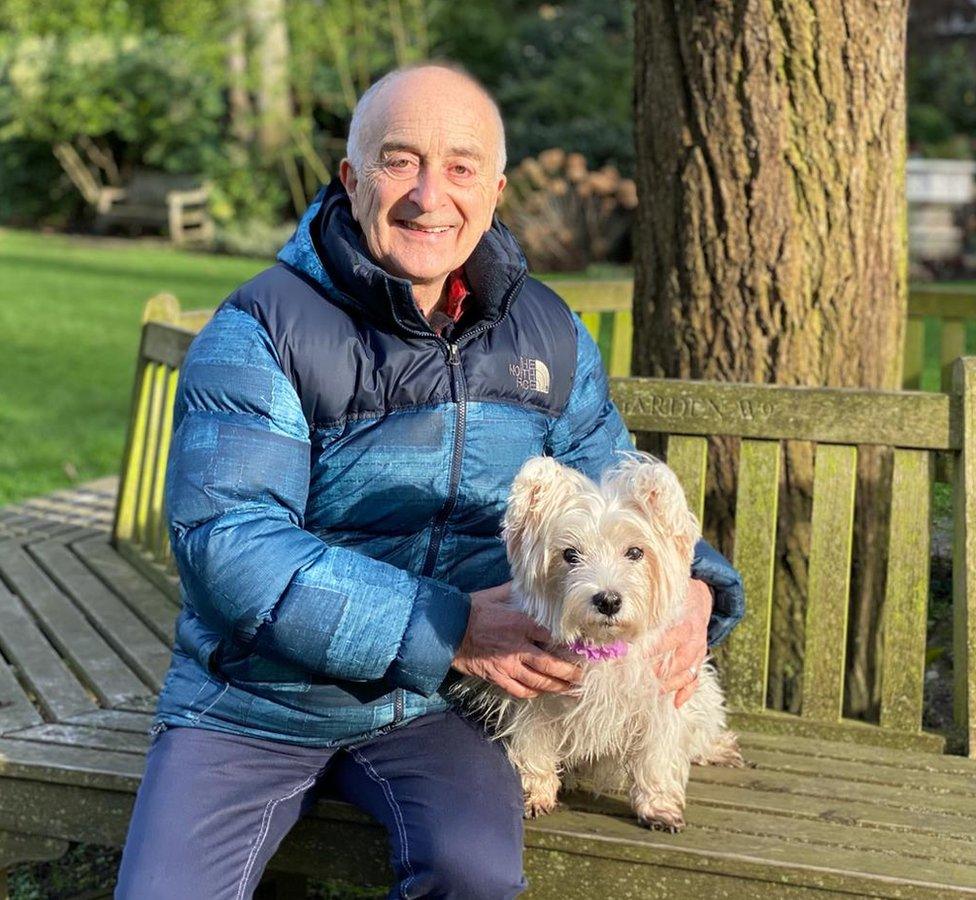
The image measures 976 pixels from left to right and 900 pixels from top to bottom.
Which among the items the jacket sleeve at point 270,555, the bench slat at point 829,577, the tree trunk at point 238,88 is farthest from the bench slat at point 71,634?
the tree trunk at point 238,88

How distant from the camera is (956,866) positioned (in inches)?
111

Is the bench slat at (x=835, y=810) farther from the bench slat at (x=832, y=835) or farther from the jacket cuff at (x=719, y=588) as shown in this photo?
the jacket cuff at (x=719, y=588)

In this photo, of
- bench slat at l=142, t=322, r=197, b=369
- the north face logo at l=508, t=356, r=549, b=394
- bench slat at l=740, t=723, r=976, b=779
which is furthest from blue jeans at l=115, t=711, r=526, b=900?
bench slat at l=142, t=322, r=197, b=369

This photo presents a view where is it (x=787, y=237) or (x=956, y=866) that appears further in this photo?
(x=787, y=237)

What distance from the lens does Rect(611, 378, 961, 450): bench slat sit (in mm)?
3473

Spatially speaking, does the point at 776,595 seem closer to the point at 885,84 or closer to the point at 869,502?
the point at 869,502

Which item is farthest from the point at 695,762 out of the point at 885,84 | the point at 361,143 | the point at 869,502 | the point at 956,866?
the point at 885,84

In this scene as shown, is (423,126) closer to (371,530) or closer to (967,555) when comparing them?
(371,530)

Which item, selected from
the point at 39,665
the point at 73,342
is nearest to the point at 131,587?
the point at 39,665

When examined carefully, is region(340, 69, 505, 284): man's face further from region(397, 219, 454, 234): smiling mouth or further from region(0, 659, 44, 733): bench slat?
region(0, 659, 44, 733): bench slat

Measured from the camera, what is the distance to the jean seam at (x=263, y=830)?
2.75 metres

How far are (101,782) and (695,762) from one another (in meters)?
1.38

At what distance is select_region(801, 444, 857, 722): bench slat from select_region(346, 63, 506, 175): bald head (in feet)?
4.02

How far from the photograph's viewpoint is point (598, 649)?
2846 millimetres
